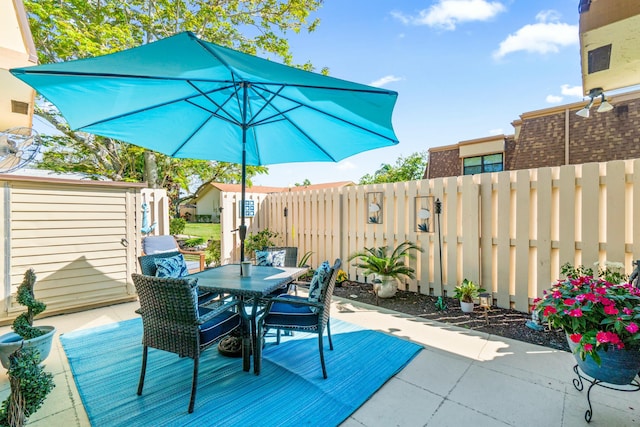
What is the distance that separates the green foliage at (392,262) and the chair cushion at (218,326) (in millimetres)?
2450

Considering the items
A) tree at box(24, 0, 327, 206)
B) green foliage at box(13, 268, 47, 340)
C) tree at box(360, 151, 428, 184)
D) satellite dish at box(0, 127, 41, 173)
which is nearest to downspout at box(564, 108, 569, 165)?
tree at box(24, 0, 327, 206)

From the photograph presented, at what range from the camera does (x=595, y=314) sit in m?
1.79

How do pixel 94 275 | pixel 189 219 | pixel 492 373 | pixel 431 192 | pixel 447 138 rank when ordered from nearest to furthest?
1. pixel 492 373
2. pixel 94 275
3. pixel 431 192
4. pixel 447 138
5. pixel 189 219

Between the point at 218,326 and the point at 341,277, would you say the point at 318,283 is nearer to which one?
the point at 218,326

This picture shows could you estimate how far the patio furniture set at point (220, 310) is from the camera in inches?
76.4

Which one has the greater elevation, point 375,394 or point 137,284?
point 137,284

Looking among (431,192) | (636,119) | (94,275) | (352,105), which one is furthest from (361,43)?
(636,119)

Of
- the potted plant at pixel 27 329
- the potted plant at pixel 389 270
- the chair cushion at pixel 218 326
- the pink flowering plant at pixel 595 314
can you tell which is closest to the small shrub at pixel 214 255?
the potted plant at pixel 389 270

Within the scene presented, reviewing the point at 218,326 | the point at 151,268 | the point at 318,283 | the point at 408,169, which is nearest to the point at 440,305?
the point at 318,283

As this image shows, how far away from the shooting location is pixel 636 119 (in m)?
6.51

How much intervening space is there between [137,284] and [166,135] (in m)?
1.76

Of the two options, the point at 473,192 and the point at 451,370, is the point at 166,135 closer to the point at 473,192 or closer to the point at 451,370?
the point at 451,370

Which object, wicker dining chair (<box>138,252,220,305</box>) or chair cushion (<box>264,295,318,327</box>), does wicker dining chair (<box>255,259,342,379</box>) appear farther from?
wicker dining chair (<box>138,252,220,305</box>)

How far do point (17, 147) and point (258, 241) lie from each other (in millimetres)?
4189
